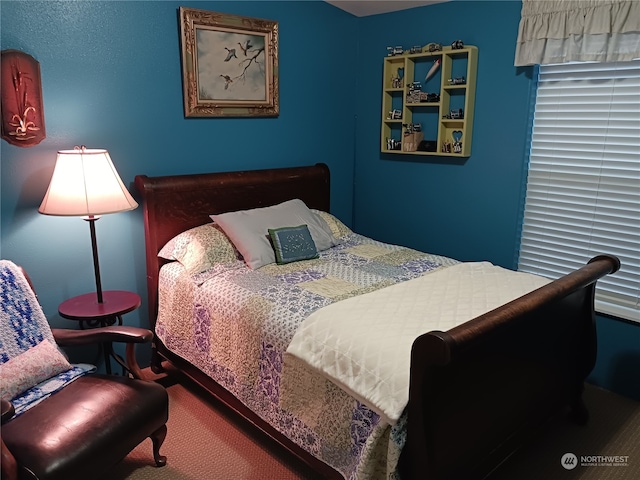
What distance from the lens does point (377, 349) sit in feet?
6.09

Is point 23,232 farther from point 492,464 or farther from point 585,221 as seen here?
point 585,221

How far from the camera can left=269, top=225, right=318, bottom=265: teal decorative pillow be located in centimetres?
297

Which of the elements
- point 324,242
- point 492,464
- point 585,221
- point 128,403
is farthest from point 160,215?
point 585,221

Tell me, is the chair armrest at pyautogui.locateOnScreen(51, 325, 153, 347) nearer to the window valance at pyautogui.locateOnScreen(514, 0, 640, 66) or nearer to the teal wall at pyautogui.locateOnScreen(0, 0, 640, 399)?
the teal wall at pyautogui.locateOnScreen(0, 0, 640, 399)

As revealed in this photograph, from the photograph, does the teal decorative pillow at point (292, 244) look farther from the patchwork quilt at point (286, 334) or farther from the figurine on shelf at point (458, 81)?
the figurine on shelf at point (458, 81)

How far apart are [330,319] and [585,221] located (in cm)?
187

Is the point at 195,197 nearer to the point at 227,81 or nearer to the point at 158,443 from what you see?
the point at 227,81

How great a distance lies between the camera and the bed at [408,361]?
5.51 feet

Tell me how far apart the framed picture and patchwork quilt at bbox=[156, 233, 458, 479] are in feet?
3.54

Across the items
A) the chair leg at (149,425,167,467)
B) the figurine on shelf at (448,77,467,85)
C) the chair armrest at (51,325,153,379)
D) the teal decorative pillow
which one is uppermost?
the figurine on shelf at (448,77,467,85)

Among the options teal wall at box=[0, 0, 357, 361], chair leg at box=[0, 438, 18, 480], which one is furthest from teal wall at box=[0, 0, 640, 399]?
chair leg at box=[0, 438, 18, 480]

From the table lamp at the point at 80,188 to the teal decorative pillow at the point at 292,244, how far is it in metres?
0.90

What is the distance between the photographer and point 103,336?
231 centimetres

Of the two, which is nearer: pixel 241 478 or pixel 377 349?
pixel 377 349
